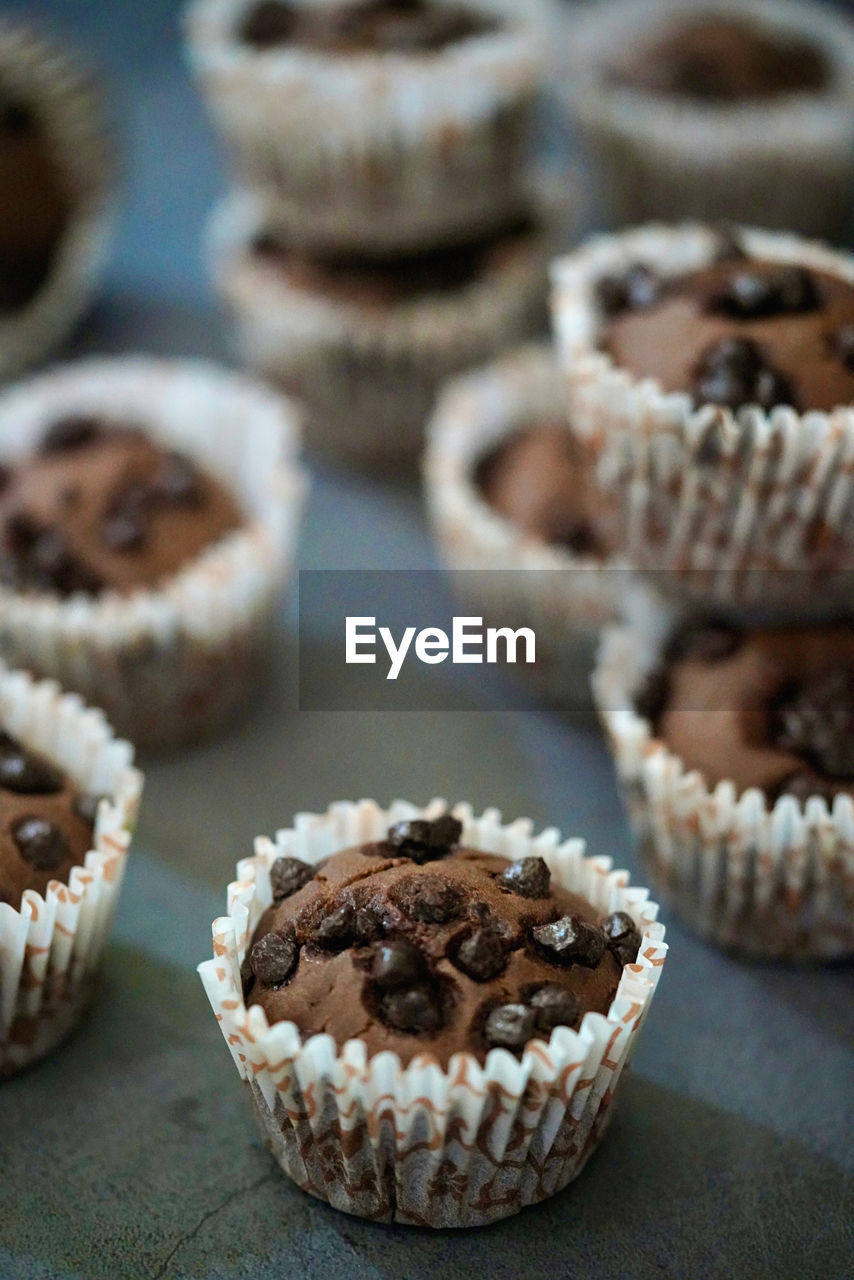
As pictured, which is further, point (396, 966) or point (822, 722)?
point (822, 722)

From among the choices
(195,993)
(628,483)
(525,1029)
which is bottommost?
(195,993)

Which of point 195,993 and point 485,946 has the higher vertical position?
point 485,946

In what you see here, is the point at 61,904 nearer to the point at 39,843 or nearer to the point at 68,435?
the point at 39,843

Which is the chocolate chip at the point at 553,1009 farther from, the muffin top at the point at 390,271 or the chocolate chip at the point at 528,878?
the muffin top at the point at 390,271

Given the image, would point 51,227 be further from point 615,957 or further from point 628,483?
point 615,957

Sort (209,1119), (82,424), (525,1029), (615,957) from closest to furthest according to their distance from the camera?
1. (525,1029)
2. (615,957)
3. (209,1119)
4. (82,424)

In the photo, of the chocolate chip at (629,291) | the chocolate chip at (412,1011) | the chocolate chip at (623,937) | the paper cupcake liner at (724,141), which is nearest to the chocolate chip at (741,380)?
the chocolate chip at (629,291)

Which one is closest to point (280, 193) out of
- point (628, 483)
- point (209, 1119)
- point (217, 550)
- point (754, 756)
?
point (217, 550)

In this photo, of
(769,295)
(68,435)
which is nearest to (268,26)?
(68,435)
